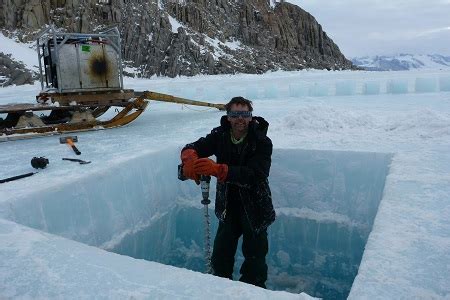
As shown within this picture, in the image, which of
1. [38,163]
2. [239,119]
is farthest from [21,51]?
[239,119]

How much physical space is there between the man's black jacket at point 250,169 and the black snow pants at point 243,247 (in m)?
0.10

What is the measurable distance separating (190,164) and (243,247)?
102 cm

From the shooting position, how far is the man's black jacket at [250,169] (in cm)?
327

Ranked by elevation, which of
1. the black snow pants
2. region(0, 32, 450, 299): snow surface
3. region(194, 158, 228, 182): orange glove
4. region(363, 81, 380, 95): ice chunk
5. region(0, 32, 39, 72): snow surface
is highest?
region(0, 32, 39, 72): snow surface

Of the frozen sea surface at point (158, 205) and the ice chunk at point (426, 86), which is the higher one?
the ice chunk at point (426, 86)

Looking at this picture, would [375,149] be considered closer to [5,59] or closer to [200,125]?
[200,125]

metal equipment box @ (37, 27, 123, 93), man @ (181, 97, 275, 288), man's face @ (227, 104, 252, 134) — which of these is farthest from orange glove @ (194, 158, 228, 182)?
metal equipment box @ (37, 27, 123, 93)

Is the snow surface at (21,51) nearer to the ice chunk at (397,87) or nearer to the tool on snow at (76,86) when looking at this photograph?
the tool on snow at (76,86)

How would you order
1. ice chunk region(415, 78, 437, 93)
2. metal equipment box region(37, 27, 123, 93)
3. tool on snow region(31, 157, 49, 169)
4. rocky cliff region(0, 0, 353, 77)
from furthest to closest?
rocky cliff region(0, 0, 353, 77) < ice chunk region(415, 78, 437, 93) < metal equipment box region(37, 27, 123, 93) < tool on snow region(31, 157, 49, 169)

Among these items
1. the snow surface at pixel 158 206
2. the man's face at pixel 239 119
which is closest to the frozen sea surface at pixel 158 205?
the snow surface at pixel 158 206

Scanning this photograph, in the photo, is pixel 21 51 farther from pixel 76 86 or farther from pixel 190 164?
pixel 190 164

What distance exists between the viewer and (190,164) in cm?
334

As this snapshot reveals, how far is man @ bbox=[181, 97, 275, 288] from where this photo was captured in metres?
3.27

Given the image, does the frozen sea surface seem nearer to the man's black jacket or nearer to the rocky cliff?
the man's black jacket
